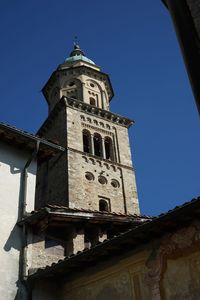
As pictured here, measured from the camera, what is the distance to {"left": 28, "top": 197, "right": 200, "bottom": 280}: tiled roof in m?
8.29

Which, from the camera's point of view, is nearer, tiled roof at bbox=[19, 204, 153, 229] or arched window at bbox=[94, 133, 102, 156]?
tiled roof at bbox=[19, 204, 153, 229]

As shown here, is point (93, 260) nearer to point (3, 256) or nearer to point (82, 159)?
point (3, 256)

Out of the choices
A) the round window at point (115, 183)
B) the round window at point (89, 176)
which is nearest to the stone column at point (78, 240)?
the round window at point (89, 176)

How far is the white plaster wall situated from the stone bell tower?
35.0 ft

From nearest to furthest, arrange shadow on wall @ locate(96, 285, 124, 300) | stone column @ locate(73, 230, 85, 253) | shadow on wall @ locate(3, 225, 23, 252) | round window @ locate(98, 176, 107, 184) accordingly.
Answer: shadow on wall @ locate(96, 285, 124, 300) < shadow on wall @ locate(3, 225, 23, 252) < stone column @ locate(73, 230, 85, 253) < round window @ locate(98, 176, 107, 184)

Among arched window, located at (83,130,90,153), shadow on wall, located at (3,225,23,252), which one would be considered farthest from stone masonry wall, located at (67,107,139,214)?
shadow on wall, located at (3,225,23,252)

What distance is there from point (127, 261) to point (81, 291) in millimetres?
1449

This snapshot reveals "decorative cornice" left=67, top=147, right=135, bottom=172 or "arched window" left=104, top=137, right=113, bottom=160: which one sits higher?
"arched window" left=104, top=137, right=113, bottom=160

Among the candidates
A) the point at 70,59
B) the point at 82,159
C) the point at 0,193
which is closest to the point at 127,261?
the point at 0,193

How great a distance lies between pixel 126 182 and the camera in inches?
1097

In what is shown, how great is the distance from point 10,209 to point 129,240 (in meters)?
3.79

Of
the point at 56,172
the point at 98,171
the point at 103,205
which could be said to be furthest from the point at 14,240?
the point at 98,171

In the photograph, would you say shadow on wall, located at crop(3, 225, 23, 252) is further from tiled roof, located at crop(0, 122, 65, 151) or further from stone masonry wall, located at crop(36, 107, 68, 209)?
stone masonry wall, located at crop(36, 107, 68, 209)

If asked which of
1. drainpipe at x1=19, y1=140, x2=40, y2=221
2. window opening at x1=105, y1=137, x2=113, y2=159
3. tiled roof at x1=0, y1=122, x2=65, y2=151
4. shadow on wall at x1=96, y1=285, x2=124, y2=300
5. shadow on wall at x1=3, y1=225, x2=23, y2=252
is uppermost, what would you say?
window opening at x1=105, y1=137, x2=113, y2=159
